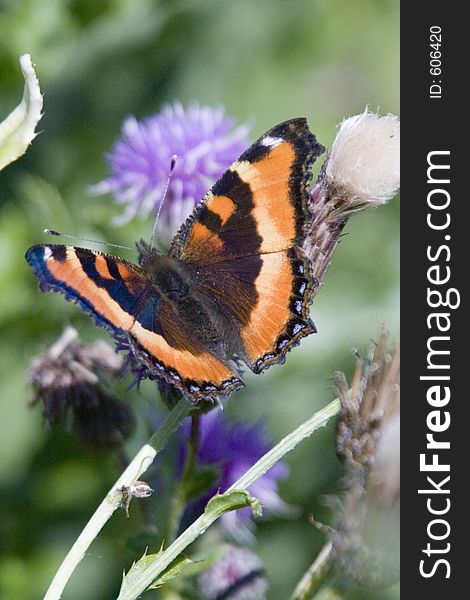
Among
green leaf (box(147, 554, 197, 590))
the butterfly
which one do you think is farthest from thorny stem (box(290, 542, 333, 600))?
the butterfly

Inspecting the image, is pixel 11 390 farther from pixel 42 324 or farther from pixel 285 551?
pixel 285 551

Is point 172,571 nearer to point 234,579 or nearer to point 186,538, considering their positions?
point 186,538

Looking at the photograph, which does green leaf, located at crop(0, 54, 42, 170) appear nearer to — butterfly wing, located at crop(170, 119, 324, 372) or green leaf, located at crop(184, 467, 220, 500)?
butterfly wing, located at crop(170, 119, 324, 372)

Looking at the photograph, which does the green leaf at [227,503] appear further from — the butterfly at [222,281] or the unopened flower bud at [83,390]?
the unopened flower bud at [83,390]

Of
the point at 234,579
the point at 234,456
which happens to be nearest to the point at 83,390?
the point at 234,456

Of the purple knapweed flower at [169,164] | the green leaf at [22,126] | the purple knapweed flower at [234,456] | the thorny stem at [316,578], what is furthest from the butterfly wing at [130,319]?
the purple knapweed flower at [169,164]
